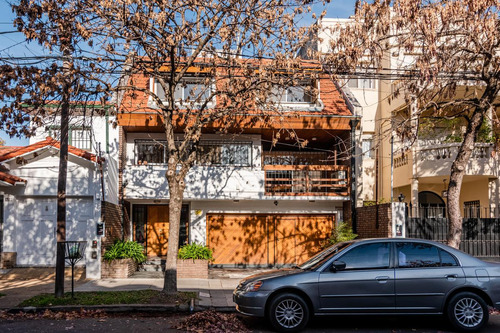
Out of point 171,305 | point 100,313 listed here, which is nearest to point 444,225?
point 171,305

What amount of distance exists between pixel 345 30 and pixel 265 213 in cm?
891

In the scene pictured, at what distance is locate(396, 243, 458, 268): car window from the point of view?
9.39m

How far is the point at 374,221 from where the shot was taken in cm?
1689

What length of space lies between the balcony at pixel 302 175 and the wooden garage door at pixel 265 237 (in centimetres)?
110

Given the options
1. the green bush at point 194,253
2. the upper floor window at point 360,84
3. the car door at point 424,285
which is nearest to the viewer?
the car door at point 424,285

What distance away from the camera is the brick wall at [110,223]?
16.4m

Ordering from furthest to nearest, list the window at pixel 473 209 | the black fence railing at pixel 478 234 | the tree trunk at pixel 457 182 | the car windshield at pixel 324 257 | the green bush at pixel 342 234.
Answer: the window at pixel 473 209 → the green bush at pixel 342 234 → the black fence railing at pixel 478 234 → the tree trunk at pixel 457 182 → the car windshield at pixel 324 257

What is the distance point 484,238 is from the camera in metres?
16.4

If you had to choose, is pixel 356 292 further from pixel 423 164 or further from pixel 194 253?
pixel 423 164

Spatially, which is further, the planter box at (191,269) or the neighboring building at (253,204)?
the neighboring building at (253,204)

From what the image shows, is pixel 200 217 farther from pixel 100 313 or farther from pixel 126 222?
pixel 100 313

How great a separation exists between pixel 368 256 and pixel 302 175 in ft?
34.0

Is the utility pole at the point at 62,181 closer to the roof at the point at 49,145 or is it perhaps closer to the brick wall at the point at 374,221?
the roof at the point at 49,145

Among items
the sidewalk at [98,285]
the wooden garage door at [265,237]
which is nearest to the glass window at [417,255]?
the sidewalk at [98,285]
